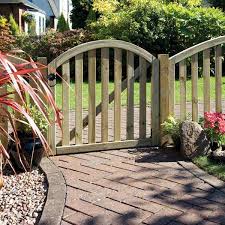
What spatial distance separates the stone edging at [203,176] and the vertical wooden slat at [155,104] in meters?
0.80

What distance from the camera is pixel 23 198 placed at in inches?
160

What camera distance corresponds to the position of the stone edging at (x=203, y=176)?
439 centimetres

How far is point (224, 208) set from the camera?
383 centimetres

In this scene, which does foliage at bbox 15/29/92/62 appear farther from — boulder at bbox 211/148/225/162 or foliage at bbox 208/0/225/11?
foliage at bbox 208/0/225/11

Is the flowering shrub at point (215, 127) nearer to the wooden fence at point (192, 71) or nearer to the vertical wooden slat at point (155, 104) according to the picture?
the wooden fence at point (192, 71)

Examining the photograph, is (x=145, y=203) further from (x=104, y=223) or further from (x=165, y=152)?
(x=165, y=152)

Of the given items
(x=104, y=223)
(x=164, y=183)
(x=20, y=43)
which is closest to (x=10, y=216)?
(x=104, y=223)

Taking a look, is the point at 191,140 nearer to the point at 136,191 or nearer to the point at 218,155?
the point at 218,155

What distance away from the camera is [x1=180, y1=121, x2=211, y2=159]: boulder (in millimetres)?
5230

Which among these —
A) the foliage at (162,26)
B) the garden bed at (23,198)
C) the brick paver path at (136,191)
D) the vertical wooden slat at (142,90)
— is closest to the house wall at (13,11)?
the foliage at (162,26)

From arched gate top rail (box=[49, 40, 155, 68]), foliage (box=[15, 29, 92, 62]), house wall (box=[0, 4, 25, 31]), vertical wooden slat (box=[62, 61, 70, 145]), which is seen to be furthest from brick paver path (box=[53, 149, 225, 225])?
house wall (box=[0, 4, 25, 31])

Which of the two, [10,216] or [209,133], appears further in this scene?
[209,133]

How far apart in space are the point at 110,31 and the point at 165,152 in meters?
9.37

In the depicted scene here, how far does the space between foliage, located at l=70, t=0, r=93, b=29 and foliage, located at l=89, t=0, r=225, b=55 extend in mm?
14955
